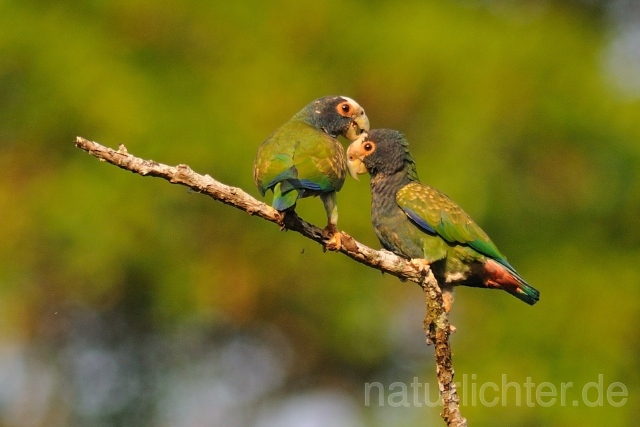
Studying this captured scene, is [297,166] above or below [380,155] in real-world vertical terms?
below

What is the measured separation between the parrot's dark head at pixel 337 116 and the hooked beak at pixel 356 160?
0.31 m

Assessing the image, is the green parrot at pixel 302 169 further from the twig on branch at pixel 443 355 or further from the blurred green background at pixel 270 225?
the blurred green background at pixel 270 225

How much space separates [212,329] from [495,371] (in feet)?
11.9

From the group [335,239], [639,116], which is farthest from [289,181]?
[639,116]

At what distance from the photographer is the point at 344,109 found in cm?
743

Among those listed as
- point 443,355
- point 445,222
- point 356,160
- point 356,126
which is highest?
point 356,126

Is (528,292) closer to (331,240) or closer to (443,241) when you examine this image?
(443,241)

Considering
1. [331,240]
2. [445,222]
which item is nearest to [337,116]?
[445,222]

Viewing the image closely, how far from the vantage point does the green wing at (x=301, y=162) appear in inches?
234

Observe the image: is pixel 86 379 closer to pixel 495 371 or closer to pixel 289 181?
pixel 495 371

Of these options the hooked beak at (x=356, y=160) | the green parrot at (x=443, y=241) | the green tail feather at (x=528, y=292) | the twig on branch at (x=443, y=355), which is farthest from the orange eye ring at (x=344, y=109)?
the twig on branch at (x=443, y=355)

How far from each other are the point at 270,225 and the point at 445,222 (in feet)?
24.7

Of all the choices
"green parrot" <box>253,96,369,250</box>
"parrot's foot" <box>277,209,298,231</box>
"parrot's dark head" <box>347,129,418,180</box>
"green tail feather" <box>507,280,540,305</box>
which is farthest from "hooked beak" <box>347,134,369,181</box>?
"parrot's foot" <box>277,209,298,231</box>

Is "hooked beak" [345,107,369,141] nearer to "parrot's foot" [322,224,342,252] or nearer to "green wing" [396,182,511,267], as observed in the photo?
"green wing" [396,182,511,267]
